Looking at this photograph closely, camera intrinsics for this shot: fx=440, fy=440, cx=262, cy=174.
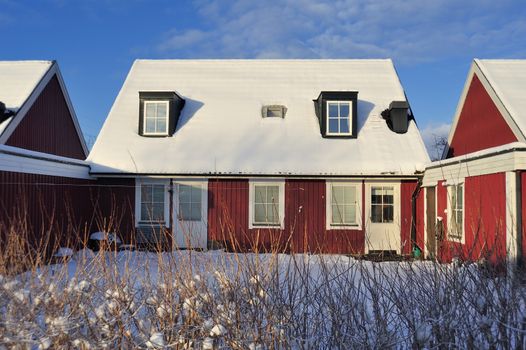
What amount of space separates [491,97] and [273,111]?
6.47 m

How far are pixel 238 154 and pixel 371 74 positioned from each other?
239 inches

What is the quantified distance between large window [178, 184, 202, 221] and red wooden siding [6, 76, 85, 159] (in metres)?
5.26

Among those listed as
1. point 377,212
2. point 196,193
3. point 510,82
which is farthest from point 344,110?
point 196,193

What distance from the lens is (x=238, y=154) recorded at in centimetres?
1306

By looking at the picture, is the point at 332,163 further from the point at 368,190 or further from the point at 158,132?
the point at 158,132

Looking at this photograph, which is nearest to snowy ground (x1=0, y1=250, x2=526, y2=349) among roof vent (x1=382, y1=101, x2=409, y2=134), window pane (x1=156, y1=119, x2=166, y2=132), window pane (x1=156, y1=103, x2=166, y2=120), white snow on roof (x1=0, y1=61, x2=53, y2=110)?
roof vent (x1=382, y1=101, x2=409, y2=134)

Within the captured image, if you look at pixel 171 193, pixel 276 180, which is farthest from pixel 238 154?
pixel 171 193

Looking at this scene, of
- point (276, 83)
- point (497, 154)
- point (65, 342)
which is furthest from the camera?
point (276, 83)

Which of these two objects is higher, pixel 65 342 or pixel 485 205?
pixel 485 205

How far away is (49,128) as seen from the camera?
1544 cm

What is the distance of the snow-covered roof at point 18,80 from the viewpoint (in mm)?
13195

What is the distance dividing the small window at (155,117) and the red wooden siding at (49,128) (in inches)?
145

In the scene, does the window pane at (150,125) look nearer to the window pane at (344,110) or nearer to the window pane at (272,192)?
the window pane at (272,192)

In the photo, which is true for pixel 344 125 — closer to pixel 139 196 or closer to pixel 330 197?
pixel 330 197
